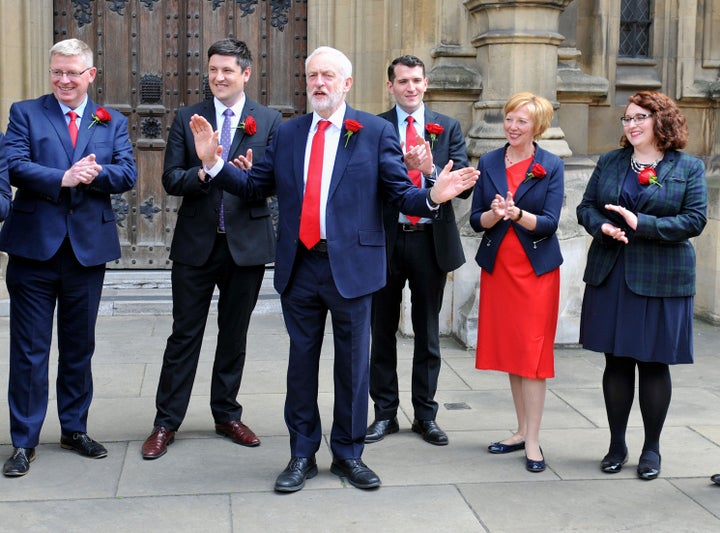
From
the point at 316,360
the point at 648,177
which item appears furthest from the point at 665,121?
the point at 316,360

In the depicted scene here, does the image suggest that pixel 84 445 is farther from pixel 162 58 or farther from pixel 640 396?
pixel 162 58

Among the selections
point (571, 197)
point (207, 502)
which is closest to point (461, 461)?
point (207, 502)

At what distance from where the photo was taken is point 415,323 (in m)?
6.00

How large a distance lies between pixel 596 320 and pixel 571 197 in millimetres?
3086

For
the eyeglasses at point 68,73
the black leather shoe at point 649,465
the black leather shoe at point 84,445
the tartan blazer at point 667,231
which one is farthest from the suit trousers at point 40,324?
the black leather shoe at point 649,465

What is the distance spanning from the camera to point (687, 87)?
9812mm

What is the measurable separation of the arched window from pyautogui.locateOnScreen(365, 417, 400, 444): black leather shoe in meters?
5.17

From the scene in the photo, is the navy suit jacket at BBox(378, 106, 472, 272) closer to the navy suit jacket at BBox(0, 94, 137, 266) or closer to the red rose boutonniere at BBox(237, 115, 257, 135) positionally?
the red rose boutonniere at BBox(237, 115, 257, 135)

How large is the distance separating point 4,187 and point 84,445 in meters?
1.30

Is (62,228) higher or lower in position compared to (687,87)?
lower

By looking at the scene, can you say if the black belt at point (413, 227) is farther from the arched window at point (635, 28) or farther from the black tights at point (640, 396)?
the arched window at point (635, 28)

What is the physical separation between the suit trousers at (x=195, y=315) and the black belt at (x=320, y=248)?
2.32ft

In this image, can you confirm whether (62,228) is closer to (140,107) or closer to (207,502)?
(207,502)

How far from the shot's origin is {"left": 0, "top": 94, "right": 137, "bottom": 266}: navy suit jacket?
525 centimetres
